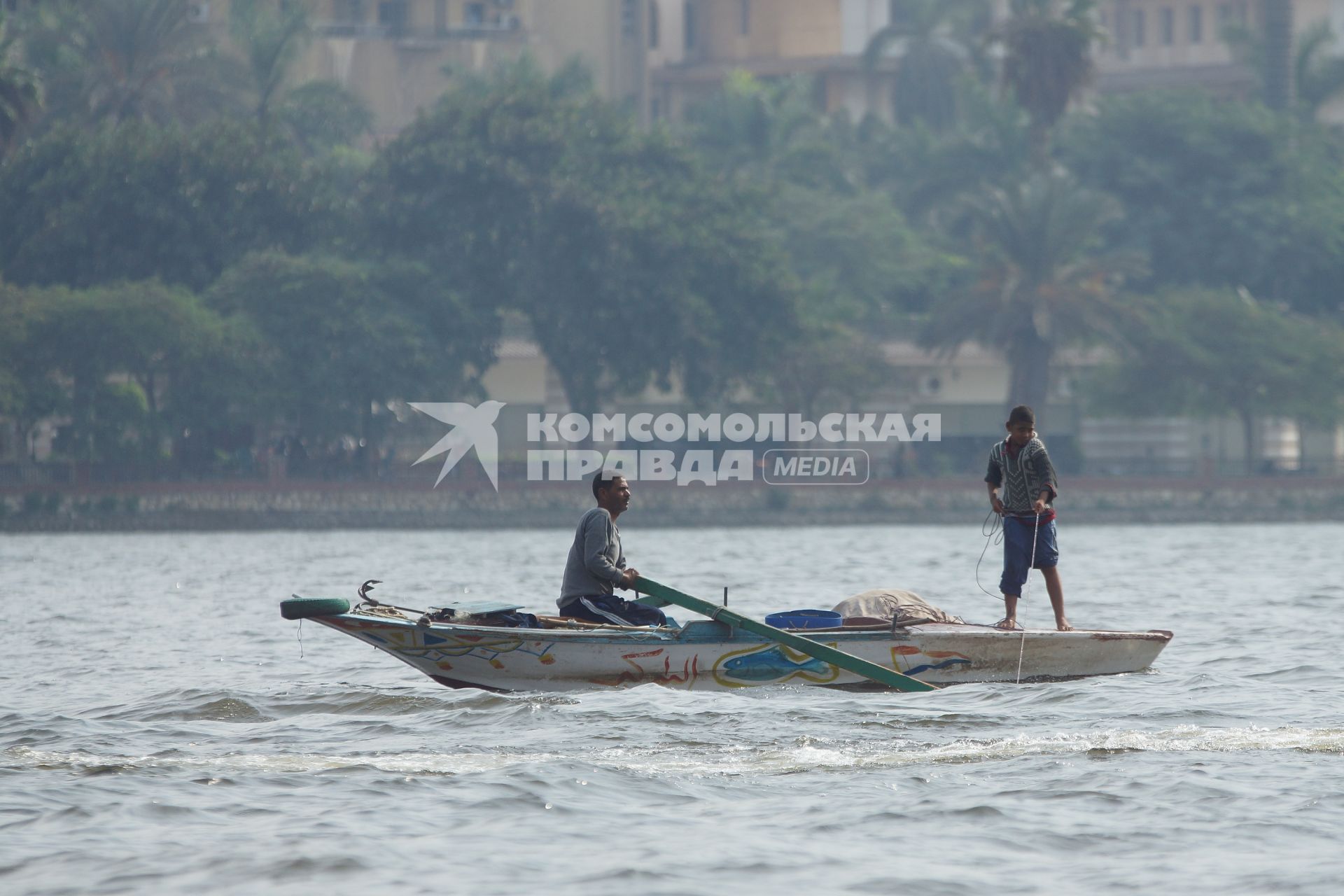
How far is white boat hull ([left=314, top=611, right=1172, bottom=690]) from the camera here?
13.6 meters

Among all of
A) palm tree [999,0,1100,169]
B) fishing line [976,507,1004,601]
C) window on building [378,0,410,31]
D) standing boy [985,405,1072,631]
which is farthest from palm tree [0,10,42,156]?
standing boy [985,405,1072,631]

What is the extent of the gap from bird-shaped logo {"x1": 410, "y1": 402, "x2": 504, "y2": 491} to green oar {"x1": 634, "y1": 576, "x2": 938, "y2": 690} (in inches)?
1454

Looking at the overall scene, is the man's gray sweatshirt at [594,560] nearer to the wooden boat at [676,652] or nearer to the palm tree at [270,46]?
the wooden boat at [676,652]

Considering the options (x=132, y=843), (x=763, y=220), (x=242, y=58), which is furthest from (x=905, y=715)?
(x=242, y=58)

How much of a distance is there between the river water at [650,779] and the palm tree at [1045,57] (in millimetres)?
41980

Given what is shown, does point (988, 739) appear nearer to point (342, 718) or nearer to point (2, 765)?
point (342, 718)

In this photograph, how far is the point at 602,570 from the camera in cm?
1340

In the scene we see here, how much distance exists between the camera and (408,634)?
44.5ft

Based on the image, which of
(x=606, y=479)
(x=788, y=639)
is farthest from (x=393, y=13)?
(x=788, y=639)

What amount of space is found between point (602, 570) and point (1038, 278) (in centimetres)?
4187

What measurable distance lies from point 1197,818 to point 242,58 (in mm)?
58981

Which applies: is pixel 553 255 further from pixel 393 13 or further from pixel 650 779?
pixel 650 779

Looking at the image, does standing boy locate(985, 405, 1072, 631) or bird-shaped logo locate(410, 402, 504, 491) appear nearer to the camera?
standing boy locate(985, 405, 1072, 631)

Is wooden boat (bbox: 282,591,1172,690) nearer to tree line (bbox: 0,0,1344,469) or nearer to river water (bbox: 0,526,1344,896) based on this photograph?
river water (bbox: 0,526,1344,896)
